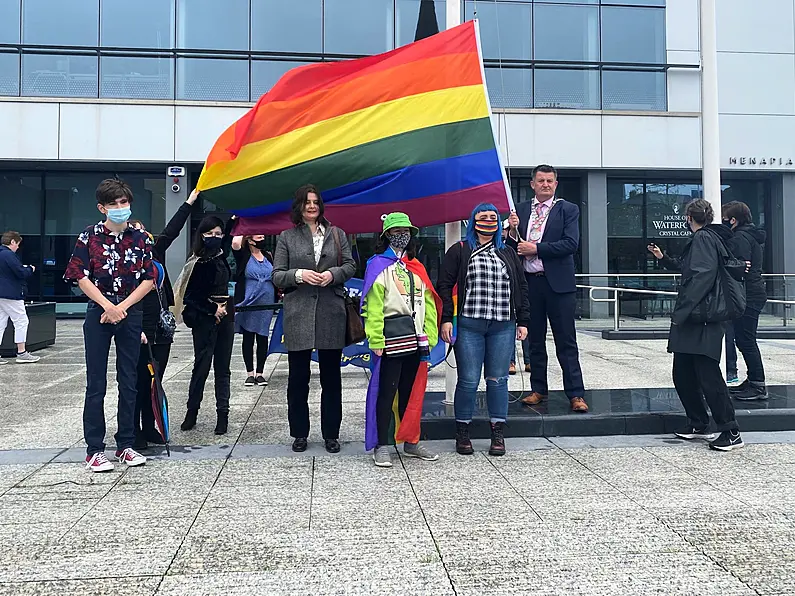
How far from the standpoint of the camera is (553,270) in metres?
5.71

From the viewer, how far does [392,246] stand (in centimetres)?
471

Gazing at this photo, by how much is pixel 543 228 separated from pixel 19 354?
8.82 metres

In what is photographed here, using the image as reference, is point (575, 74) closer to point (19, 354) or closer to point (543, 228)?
point (543, 228)

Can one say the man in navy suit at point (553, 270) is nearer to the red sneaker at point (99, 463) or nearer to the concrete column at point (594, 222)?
the red sneaker at point (99, 463)

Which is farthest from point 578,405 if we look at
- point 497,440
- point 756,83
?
point 756,83

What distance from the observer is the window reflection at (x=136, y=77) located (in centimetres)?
1579

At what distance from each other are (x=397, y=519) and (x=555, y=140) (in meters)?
14.9

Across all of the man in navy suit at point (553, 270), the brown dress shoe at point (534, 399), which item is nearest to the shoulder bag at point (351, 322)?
the man in navy suit at point (553, 270)

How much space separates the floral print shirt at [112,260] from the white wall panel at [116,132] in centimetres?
1245

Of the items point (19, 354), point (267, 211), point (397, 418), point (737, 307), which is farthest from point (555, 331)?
point (19, 354)

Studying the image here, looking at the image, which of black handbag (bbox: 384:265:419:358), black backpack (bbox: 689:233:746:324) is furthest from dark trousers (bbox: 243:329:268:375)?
black backpack (bbox: 689:233:746:324)

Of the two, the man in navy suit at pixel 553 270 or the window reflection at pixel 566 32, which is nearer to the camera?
the man in navy suit at pixel 553 270

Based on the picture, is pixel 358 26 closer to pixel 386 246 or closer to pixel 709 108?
pixel 709 108

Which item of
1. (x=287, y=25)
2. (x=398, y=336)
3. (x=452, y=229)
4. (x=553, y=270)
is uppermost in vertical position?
(x=287, y=25)
